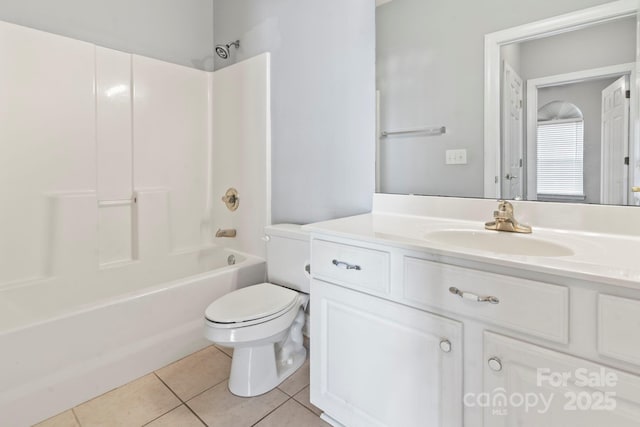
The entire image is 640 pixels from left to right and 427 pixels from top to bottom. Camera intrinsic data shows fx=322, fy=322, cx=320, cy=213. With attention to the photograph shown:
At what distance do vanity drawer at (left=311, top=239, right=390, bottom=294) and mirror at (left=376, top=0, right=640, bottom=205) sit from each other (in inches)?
21.9

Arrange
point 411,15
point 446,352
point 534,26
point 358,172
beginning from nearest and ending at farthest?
1. point 446,352
2. point 534,26
3. point 411,15
4. point 358,172

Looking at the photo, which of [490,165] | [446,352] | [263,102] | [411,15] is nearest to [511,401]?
[446,352]

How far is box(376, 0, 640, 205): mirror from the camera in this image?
1.07 m

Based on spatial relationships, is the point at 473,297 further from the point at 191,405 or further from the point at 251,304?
the point at 191,405

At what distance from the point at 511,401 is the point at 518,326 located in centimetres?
20

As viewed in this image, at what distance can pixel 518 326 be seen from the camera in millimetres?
783

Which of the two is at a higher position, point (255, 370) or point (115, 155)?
point (115, 155)

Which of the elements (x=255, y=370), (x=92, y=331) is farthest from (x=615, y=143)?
(x=92, y=331)

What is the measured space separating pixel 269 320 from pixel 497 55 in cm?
144

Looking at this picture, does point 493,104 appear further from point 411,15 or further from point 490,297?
point 490,297

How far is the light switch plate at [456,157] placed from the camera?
136cm

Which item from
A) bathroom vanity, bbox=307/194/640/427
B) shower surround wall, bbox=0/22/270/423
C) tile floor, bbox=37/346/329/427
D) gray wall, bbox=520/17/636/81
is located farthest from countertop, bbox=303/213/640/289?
shower surround wall, bbox=0/22/270/423

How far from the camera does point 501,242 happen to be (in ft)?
3.71

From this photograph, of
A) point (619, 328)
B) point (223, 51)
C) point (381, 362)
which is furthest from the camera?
point (223, 51)
